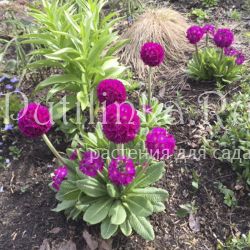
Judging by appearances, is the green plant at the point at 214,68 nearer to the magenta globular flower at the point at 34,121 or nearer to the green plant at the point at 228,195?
the green plant at the point at 228,195

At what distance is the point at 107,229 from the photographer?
2.65 metres

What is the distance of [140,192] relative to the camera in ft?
9.05

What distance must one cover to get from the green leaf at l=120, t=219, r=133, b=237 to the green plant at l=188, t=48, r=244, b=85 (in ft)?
6.47

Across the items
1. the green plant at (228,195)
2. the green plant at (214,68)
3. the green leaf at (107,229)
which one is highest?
the green plant at (214,68)

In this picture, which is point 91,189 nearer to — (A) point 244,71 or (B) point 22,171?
(B) point 22,171

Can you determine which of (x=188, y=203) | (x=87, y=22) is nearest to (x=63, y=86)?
(x=87, y=22)

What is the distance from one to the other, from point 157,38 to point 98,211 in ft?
9.06

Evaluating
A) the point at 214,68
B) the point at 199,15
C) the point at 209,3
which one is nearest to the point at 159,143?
the point at 214,68

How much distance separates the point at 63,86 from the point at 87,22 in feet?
2.19

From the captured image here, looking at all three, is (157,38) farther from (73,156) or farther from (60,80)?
(73,156)

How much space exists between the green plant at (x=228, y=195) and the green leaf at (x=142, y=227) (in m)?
0.81

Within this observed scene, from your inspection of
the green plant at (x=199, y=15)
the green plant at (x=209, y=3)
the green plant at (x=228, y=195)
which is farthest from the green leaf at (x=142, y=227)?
the green plant at (x=209, y=3)

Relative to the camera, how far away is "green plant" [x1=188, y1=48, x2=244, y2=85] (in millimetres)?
3945

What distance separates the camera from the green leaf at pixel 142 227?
8.64 ft
